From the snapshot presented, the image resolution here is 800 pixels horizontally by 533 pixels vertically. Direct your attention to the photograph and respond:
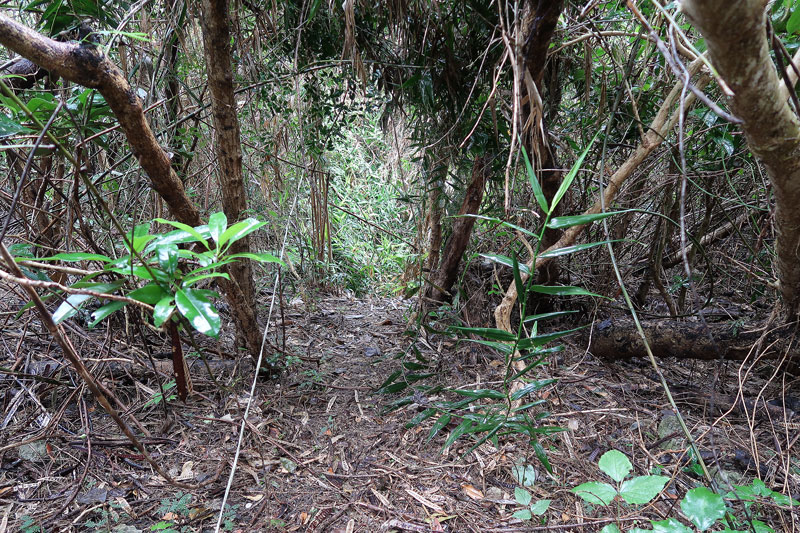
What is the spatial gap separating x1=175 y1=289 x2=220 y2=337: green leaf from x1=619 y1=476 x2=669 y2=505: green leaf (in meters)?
0.90

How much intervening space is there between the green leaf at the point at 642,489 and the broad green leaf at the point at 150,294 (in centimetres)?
99

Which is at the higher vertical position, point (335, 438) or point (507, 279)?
point (507, 279)

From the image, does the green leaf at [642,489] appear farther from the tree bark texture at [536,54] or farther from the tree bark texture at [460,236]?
the tree bark texture at [460,236]

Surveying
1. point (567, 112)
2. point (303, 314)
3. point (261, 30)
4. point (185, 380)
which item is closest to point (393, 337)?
point (303, 314)

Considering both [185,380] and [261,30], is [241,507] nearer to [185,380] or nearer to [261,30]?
[185,380]

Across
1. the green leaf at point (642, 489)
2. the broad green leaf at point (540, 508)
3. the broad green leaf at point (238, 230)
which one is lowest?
the broad green leaf at point (540, 508)

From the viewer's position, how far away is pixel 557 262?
2098 millimetres

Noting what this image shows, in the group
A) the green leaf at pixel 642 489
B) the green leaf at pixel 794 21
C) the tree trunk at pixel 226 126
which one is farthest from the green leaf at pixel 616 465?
the tree trunk at pixel 226 126

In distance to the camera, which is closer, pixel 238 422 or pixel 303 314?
pixel 238 422

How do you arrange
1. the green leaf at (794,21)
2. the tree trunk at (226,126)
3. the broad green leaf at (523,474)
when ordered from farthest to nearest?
the tree trunk at (226,126)
the broad green leaf at (523,474)
the green leaf at (794,21)

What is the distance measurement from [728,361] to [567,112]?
130cm

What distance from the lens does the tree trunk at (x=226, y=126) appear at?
1396 mm

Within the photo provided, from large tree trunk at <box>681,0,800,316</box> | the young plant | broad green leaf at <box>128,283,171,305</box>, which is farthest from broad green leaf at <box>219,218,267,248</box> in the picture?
large tree trunk at <box>681,0,800,316</box>

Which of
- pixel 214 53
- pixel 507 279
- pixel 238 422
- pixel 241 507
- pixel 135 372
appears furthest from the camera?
pixel 507 279
